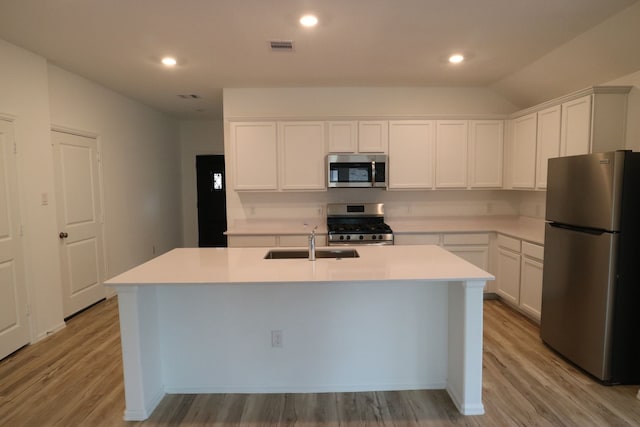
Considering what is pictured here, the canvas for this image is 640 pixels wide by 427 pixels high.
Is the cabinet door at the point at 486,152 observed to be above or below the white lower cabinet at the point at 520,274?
above

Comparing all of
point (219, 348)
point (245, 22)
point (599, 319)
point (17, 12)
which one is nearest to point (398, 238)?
point (599, 319)

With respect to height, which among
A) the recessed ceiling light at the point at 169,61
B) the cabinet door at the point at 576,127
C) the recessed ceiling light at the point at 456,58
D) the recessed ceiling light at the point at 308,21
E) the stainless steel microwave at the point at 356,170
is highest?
the recessed ceiling light at the point at 456,58

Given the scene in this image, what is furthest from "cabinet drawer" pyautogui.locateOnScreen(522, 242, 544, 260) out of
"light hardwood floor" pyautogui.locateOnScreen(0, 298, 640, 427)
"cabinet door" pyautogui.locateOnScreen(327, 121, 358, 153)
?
"cabinet door" pyautogui.locateOnScreen(327, 121, 358, 153)

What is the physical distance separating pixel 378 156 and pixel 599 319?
263 cm

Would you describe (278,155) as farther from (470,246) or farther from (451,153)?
(470,246)

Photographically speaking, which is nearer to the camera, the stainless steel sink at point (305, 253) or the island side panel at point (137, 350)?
the island side panel at point (137, 350)

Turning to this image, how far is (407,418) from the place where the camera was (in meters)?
2.10

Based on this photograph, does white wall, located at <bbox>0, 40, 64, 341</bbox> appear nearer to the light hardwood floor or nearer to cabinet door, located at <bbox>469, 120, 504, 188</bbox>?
the light hardwood floor

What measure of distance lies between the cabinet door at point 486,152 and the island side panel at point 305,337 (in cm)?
254

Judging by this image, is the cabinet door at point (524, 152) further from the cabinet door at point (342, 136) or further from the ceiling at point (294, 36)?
the cabinet door at point (342, 136)

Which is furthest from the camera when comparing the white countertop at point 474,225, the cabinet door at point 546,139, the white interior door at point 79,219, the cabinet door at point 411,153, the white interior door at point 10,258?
the cabinet door at point 411,153

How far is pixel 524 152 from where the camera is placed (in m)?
4.02

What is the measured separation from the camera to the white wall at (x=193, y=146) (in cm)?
660

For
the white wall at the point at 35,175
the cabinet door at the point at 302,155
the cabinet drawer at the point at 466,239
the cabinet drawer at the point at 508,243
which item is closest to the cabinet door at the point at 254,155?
the cabinet door at the point at 302,155
